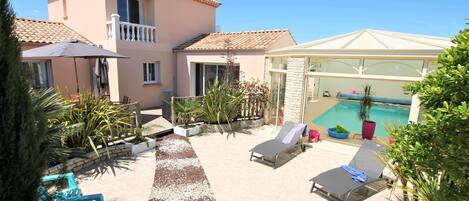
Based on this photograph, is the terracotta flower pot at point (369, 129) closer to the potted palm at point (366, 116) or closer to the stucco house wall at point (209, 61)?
the potted palm at point (366, 116)

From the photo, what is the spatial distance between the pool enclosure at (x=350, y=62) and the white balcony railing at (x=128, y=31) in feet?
28.1

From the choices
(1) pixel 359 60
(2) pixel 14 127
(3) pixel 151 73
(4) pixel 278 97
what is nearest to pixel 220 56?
(4) pixel 278 97

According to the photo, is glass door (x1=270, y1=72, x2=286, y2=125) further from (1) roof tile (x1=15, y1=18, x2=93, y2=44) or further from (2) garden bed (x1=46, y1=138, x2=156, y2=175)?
(1) roof tile (x1=15, y1=18, x2=93, y2=44)

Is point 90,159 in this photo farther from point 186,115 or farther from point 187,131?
point 186,115

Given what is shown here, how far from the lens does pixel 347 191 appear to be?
6.25 meters

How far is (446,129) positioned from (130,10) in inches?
702

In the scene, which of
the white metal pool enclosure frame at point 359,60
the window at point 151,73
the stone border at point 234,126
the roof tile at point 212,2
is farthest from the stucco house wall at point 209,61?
the roof tile at point 212,2

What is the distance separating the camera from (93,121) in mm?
8250

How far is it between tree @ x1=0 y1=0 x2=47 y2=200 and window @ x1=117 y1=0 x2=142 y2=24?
49.0ft

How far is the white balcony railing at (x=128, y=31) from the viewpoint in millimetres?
14672

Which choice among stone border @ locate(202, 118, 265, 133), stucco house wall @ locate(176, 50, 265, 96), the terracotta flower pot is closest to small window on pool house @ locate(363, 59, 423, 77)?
the terracotta flower pot

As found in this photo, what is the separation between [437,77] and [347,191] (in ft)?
12.0

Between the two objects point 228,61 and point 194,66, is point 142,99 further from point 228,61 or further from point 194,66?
point 228,61

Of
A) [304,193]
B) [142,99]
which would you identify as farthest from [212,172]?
[142,99]
